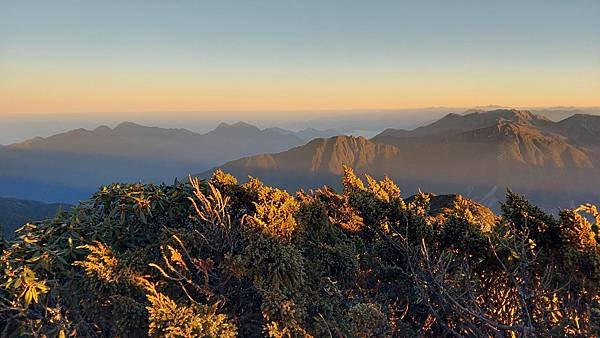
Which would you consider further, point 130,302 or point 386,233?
point 386,233

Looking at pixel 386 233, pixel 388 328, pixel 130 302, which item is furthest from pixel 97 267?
pixel 386 233

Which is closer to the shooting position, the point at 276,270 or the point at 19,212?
the point at 276,270

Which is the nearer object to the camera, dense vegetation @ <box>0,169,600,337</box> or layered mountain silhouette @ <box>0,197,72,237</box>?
dense vegetation @ <box>0,169,600,337</box>

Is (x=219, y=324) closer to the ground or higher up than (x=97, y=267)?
closer to the ground

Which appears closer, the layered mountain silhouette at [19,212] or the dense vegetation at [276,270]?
the dense vegetation at [276,270]

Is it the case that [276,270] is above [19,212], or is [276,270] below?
above

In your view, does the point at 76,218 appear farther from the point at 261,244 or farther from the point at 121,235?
the point at 261,244

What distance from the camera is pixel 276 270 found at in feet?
22.7

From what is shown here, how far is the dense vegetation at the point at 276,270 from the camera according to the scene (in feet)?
20.9

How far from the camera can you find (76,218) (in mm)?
8641

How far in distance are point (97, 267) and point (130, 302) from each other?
870 millimetres

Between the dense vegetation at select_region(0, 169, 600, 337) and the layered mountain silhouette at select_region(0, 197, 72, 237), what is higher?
the dense vegetation at select_region(0, 169, 600, 337)

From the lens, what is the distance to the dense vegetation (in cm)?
636

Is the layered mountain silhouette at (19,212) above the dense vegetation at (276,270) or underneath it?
underneath
